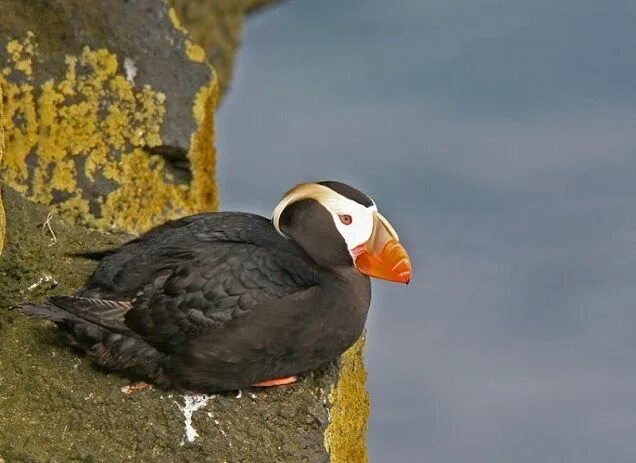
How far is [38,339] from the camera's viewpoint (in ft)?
19.6

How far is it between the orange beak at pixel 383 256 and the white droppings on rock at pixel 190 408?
2.68 ft

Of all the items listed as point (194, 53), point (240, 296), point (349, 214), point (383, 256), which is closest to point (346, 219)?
point (349, 214)

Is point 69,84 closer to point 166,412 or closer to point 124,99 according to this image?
point 124,99

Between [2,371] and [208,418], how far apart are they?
0.87 meters

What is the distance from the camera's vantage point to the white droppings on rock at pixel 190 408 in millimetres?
5602

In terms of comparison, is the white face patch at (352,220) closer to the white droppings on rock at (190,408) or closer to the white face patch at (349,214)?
the white face patch at (349,214)

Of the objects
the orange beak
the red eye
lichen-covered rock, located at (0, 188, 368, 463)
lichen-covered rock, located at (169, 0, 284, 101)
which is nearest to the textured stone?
lichen-covered rock, located at (0, 188, 368, 463)

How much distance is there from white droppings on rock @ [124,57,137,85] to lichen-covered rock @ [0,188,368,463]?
2.09m

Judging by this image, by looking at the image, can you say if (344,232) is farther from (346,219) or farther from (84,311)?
(84,311)

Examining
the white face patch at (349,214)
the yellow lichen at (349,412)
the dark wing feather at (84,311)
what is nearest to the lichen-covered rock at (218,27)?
the yellow lichen at (349,412)

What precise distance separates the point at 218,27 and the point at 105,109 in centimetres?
449

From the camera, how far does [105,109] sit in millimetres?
7855

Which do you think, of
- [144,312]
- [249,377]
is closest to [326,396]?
[249,377]

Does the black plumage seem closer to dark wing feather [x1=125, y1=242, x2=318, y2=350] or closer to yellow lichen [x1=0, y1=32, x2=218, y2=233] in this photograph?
dark wing feather [x1=125, y1=242, x2=318, y2=350]
